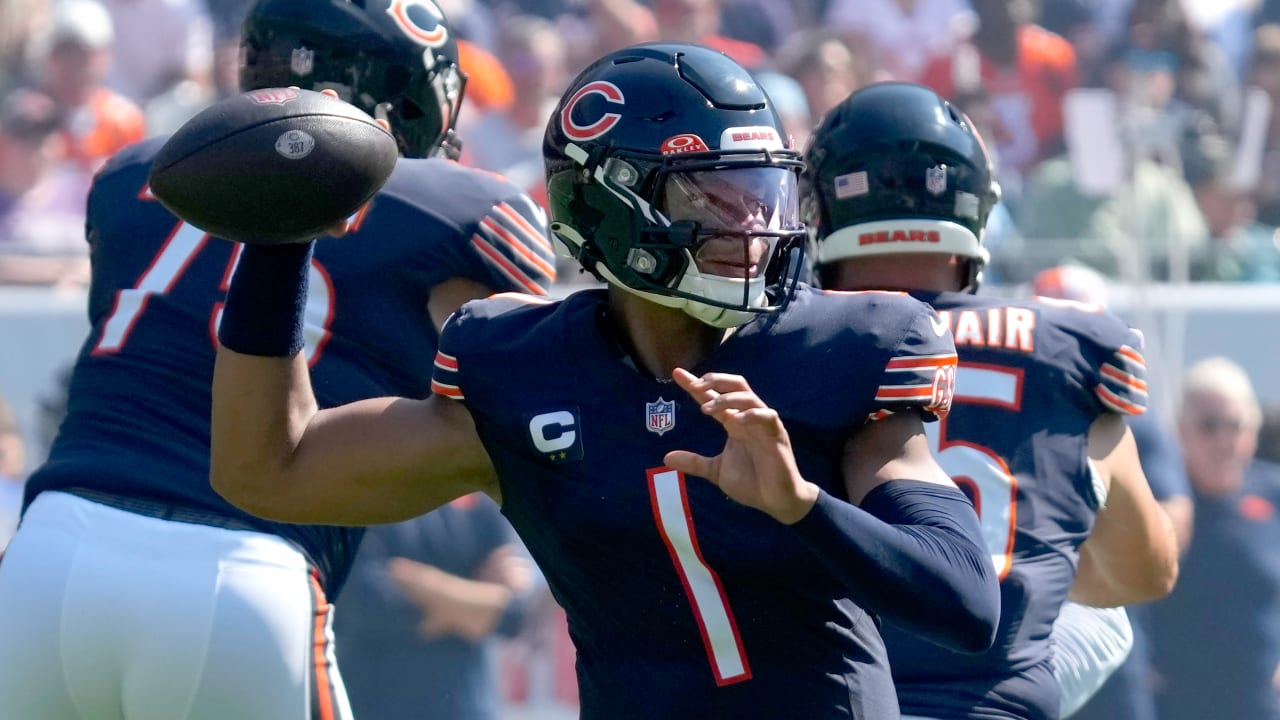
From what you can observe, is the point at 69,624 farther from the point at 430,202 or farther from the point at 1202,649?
the point at 1202,649

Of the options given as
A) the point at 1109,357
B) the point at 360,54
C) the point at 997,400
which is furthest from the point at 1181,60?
the point at 360,54

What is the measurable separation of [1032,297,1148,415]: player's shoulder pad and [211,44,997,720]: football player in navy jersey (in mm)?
877

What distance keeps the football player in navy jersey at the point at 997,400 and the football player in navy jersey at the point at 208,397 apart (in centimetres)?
69

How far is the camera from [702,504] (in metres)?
2.60

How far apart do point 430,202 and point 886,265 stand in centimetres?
94

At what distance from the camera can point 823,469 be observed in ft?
8.52

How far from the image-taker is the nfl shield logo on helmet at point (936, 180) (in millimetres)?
3621

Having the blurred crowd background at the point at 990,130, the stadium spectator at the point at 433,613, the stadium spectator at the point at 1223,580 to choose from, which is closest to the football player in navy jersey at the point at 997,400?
the stadium spectator at the point at 433,613

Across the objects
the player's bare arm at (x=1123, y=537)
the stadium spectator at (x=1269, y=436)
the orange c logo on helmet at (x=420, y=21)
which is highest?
the orange c logo on helmet at (x=420, y=21)

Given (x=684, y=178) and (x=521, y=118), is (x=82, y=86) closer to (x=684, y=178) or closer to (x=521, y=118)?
(x=521, y=118)

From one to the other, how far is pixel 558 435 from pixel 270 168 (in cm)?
57

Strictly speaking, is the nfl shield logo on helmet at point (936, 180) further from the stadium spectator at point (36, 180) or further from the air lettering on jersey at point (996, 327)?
the stadium spectator at point (36, 180)

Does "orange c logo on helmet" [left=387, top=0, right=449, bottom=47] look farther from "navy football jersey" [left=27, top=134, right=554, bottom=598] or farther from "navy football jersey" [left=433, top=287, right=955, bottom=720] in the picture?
"navy football jersey" [left=433, top=287, right=955, bottom=720]

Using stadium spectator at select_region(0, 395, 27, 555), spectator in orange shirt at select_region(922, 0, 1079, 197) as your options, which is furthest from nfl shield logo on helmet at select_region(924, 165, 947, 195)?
spectator in orange shirt at select_region(922, 0, 1079, 197)
